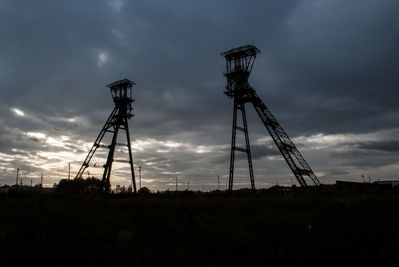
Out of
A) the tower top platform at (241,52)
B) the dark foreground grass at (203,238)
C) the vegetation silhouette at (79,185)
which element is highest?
the tower top platform at (241,52)

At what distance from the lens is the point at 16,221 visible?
11320 millimetres

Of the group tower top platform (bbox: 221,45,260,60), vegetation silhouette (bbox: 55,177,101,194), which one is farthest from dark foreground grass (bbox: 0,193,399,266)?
vegetation silhouette (bbox: 55,177,101,194)

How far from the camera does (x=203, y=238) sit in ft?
35.1

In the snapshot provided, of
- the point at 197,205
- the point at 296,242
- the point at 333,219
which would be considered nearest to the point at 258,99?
the point at 197,205

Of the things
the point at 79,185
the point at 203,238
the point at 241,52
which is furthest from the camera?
the point at 79,185

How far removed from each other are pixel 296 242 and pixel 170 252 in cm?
440

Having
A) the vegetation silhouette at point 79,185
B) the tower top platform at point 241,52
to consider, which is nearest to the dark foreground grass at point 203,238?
the tower top platform at point 241,52

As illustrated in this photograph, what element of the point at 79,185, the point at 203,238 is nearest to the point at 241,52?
the point at 203,238

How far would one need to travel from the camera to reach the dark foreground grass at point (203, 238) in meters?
8.65

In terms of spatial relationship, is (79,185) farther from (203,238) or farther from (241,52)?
(203,238)

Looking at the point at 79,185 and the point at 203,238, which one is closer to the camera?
the point at 203,238

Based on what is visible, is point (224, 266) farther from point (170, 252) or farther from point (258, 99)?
point (258, 99)

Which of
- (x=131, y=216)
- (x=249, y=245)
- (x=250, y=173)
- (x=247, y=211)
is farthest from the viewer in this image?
(x=250, y=173)

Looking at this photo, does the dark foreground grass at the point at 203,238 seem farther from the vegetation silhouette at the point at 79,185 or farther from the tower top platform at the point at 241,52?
the vegetation silhouette at the point at 79,185
